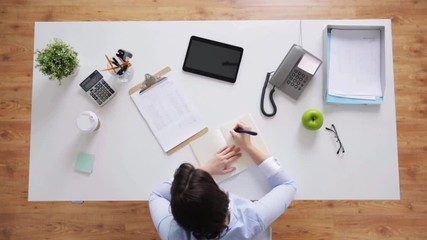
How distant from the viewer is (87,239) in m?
1.82

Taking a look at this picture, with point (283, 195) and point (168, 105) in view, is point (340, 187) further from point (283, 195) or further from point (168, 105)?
point (168, 105)

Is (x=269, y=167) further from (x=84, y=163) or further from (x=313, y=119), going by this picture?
(x=84, y=163)

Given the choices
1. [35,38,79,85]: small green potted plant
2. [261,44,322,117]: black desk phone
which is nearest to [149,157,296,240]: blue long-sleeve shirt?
[261,44,322,117]: black desk phone

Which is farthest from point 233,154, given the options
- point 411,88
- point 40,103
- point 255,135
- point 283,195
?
point 411,88

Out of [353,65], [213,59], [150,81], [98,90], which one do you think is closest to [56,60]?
[98,90]

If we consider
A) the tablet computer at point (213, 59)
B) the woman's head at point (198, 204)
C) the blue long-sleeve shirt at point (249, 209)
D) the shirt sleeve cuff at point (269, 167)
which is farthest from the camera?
the tablet computer at point (213, 59)

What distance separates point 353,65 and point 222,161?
0.56 metres

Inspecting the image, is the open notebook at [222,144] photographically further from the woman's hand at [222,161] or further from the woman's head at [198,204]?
the woman's head at [198,204]

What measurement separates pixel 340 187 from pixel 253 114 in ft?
1.25

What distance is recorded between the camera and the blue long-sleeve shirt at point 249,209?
3.38 ft

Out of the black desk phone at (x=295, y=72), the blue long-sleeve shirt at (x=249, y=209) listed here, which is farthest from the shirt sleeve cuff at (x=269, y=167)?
the black desk phone at (x=295, y=72)

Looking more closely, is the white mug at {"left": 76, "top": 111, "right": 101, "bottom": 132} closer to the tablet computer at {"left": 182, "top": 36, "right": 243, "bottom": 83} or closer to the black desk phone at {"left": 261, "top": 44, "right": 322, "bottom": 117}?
the tablet computer at {"left": 182, "top": 36, "right": 243, "bottom": 83}

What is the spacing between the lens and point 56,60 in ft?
3.81

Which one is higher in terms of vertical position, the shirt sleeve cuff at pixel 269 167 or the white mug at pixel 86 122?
the white mug at pixel 86 122
